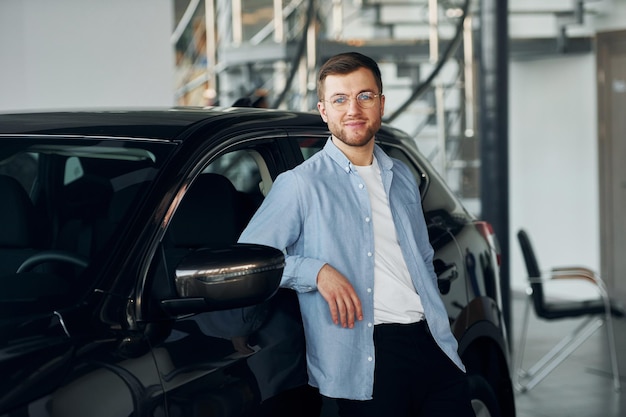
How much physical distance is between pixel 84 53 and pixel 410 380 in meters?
4.07

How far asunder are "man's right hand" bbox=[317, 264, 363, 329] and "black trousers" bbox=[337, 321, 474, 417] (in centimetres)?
13

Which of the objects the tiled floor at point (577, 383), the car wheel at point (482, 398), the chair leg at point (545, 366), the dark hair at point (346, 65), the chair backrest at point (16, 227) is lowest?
the tiled floor at point (577, 383)

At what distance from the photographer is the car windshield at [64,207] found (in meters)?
2.48

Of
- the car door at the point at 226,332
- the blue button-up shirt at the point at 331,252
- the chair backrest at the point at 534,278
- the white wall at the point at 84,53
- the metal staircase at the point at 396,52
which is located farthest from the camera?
the metal staircase at the point at 396,52

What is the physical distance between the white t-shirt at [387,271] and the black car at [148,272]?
0.25 metres

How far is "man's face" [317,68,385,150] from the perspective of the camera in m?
2.73

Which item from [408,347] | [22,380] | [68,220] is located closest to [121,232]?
[68,220]

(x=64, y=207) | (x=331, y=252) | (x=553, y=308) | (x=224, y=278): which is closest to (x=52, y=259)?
(x=64, y=207)

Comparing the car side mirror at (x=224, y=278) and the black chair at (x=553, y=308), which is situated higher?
the car side mirror at (x=224, y=278)

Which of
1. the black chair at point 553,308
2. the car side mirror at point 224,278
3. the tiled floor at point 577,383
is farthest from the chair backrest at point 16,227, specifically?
the black chair at point 553,308

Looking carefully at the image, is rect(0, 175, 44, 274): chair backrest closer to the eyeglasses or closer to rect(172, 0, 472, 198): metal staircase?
the eyeglasses

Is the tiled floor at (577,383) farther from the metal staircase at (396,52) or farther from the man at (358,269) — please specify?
the man at (358,269)

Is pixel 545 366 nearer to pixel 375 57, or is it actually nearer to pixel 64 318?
pixel 375 57

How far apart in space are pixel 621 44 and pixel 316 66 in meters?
2.59
